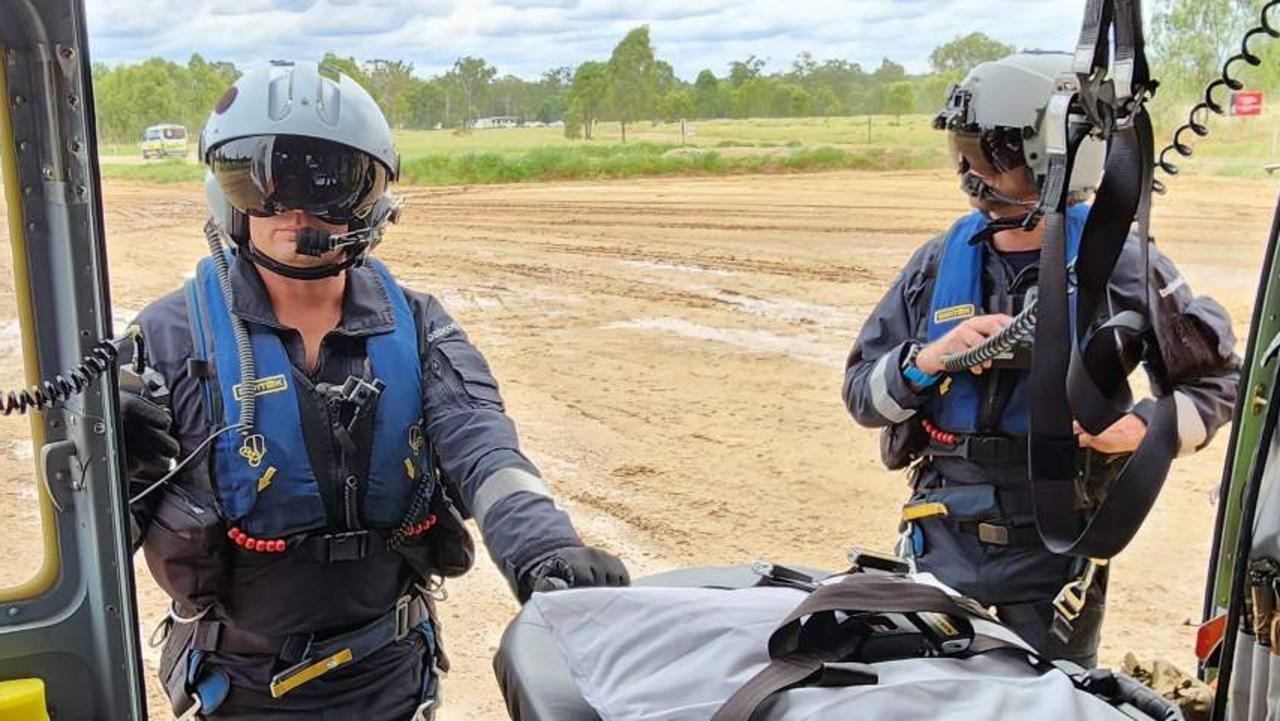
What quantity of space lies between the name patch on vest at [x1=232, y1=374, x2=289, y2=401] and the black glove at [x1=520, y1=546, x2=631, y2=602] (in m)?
0.67

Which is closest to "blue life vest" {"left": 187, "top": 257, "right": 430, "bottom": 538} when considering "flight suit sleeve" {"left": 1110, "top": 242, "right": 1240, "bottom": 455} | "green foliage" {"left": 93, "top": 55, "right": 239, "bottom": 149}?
"flight suit sleeve" {"left": 1110, "top": 242, "right": 1240, "bottom": 455}

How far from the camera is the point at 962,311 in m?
3.02

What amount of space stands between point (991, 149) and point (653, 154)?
74.8 ft

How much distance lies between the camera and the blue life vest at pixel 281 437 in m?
2.30

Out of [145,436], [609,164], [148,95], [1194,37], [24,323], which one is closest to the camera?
[24,323]

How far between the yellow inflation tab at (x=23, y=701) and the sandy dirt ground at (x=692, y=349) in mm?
207

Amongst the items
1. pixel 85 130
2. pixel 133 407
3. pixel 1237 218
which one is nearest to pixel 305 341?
pixel 133 407

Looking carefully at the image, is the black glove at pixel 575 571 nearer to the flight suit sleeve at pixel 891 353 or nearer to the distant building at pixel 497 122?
the flight suit sleeve at pixel 891 353

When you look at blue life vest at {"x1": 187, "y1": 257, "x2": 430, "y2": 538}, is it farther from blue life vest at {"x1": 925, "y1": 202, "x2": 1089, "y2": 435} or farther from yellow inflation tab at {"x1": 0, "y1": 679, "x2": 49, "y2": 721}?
blue life vest at {"x1": 925, "y1": 202, "x2": 1089, "y2": 435}

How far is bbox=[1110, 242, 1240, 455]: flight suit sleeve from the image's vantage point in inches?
112

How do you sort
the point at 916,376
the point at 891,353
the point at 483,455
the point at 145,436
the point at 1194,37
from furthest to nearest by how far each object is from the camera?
the point at 1194,37, the point at 891,353, the point at 916,376, the point at 483,455, the point at 145,436

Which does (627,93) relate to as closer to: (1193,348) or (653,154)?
(653,154)

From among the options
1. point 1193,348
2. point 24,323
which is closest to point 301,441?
point 24,323

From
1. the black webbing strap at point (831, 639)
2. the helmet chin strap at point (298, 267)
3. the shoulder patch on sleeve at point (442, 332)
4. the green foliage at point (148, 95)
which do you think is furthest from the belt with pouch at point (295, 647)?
the green foliage at point (148, 95)
